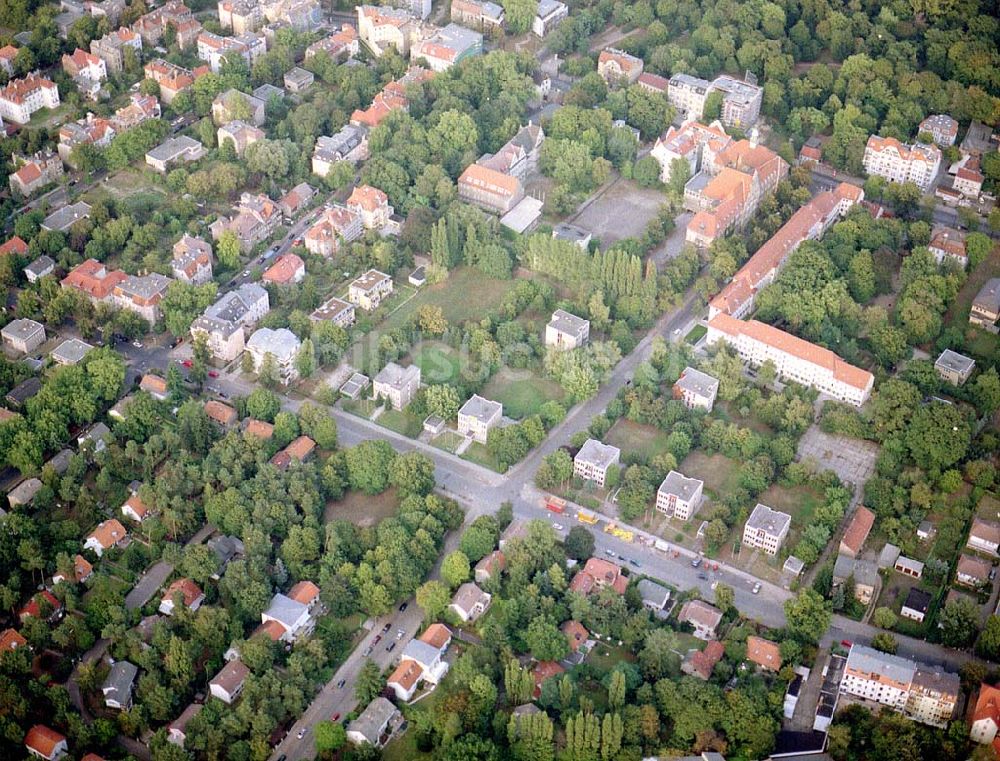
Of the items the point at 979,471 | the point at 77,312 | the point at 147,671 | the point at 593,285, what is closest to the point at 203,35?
the point at 77,312

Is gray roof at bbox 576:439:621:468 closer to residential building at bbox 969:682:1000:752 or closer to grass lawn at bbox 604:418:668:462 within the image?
grass lawn at bbox 604:418:668:462

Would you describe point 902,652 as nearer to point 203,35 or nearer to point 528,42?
point 528,42

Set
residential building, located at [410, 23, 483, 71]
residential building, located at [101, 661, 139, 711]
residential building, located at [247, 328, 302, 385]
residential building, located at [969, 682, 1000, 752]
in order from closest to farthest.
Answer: residential building, located at [969, 682, 1000, 752] < residential building, located at [101, 661, 139, 711] < residential building, located at [247, 328, 302, 385] < residential building, located at [410, 23, 483, 71]

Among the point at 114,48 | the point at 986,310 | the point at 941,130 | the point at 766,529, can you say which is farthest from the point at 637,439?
the point at 114,48

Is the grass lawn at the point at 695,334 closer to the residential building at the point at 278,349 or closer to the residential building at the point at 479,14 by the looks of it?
the residential building at the point at 278,349

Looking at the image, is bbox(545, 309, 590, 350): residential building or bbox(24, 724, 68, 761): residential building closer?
bbox(24, 724, 68, 761): residential building

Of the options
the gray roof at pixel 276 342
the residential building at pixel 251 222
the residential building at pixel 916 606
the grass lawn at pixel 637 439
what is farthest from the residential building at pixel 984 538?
the residential building at pixel 251 222

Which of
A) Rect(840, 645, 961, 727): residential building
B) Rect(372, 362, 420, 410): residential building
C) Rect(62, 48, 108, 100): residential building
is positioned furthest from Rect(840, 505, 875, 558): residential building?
Rect(62, 48, 108, 100): residential building
